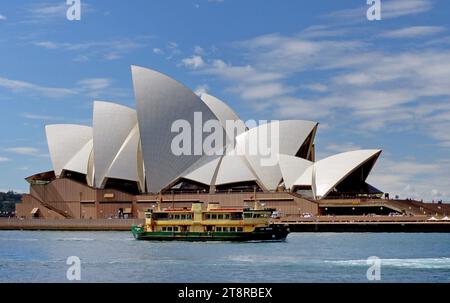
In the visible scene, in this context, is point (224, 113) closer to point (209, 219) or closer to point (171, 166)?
point (171, 166)

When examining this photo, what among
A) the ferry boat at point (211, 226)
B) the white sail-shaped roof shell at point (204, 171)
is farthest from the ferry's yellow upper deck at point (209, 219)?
the white sail-shaped roof shell at point (204, 171)

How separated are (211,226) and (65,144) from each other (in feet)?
112

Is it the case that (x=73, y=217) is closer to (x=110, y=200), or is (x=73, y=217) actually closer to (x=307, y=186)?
(x=110, y=200)

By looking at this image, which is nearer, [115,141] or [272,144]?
[115,141]

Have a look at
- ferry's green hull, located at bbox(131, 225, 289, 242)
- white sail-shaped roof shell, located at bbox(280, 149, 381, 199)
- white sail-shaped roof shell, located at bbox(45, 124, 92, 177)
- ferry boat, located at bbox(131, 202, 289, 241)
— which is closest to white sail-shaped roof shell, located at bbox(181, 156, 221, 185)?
white sail-shaped roof shell, located at bbox(280, 149, 381, 199)

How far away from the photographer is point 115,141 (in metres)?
71.9

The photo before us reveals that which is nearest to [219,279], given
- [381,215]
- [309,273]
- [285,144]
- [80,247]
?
[309,273]

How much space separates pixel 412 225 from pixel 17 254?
113 feet

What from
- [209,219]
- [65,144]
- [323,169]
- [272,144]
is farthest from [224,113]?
[209,219]

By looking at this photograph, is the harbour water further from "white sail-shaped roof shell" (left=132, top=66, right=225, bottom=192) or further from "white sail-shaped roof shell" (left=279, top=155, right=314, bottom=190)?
"white sail-shaped roof shell" (left=279, top=155, right=314, bottom=190)

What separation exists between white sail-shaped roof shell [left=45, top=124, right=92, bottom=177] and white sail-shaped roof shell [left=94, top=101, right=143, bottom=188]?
4350 mm

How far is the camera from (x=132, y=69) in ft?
221

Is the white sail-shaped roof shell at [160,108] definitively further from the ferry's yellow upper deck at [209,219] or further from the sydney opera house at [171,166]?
the ferry's yellow upper deck at [209,219]

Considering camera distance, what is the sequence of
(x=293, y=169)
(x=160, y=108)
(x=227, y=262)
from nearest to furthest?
(x=227, y=262), (x=160, y=108), (x=293, y=169)
